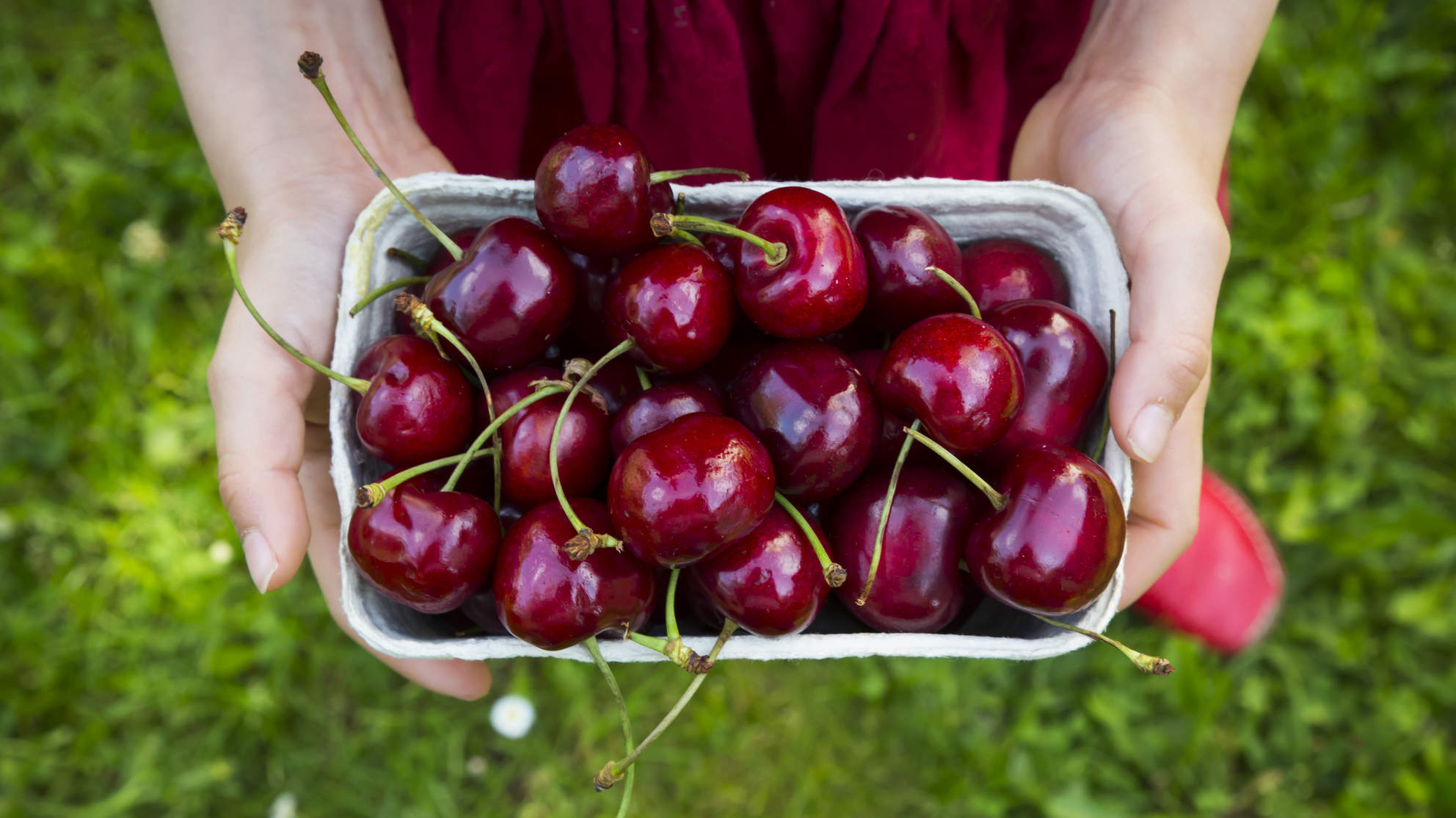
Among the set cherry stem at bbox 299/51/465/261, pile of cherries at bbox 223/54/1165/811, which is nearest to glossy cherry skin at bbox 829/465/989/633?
pile of cherries at bbox 223/54/1165/811

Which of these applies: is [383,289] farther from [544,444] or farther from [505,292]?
[544,444]

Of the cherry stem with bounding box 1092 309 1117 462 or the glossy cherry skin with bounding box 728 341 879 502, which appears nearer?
the glossy cherry skin with bounding box 728 341 879 502

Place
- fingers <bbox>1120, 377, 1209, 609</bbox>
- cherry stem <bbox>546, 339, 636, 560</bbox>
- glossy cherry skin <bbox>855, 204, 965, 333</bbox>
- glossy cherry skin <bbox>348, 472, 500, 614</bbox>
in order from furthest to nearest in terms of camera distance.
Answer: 1. fingers <bbox>1120, 377, 1209, 609</bbox>
2. glossy cherry skin <bbox>855, 204, 965, 333</bbox>
3. glossy cherry skin <bbox>348, 472, 500, 614</bbox>
4. cherry stem <bbox>546, 339, 636, 560</bbox>

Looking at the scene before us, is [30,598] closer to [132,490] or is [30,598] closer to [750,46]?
[132,490]

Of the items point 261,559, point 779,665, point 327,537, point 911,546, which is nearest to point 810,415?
point 911,546

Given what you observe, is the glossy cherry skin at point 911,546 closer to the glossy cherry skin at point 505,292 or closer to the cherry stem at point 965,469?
the cherry stem at point 965,469

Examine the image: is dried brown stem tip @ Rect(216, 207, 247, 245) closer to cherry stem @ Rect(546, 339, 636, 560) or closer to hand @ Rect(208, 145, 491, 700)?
hand @ Rect(208, 145, 491, 700)

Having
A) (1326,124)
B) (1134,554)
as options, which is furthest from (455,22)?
(1326,124)
